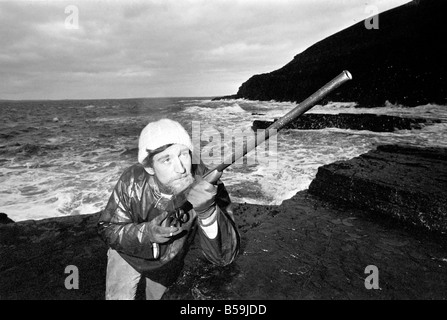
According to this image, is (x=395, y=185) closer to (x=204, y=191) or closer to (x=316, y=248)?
(x=316, y=248)

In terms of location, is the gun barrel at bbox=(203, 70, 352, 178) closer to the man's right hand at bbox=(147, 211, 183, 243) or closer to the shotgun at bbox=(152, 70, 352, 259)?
the shotgun at bbox=(152, 70, 352, 259)

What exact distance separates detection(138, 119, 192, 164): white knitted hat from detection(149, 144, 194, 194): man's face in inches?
2.2

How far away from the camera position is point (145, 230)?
1.93 metres

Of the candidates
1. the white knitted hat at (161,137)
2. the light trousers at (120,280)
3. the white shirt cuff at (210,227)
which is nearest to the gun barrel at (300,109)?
the white shirt cuff at (210,227)

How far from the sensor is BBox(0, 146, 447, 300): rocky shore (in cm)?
223

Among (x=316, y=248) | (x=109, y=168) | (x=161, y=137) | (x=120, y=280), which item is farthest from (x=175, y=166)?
(x=109, y=168)

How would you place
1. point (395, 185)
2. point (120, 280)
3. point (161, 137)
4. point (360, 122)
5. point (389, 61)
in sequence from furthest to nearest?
point (389, 61) → point (360, 122) → point (395, 185) → point (120, 280) → point (161, 137)

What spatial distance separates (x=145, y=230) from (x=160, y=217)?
15cm

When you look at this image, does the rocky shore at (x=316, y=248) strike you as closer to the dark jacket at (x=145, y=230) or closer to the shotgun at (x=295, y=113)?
the dark jacket at (x=145, y=230)

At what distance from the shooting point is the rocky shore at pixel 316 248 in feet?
7.30

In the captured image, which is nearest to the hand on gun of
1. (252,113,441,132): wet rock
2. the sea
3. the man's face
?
the man's face

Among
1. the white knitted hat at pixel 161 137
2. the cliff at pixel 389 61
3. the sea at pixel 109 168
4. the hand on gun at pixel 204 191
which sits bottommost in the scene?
the sea at pixel 109 168

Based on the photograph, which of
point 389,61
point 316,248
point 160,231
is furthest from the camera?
point 389,61
